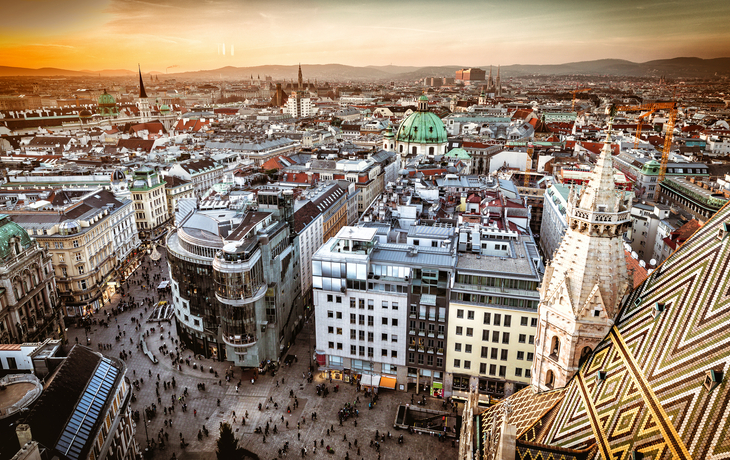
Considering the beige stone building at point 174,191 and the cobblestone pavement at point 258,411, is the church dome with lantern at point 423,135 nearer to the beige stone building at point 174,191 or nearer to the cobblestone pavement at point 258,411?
the beige stone building at point 174,191

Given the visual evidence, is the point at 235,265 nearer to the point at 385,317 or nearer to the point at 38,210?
the point at 385,317

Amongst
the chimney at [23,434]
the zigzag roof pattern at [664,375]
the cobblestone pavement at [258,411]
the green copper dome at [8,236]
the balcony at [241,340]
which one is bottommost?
the cobblestone pavement at [258,411]

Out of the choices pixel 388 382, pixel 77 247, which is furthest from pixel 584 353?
pixel 77 247

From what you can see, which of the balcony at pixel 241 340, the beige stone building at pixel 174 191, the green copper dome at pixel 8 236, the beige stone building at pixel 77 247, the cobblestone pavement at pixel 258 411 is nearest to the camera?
the cobblestone pavement at pixel 258 411

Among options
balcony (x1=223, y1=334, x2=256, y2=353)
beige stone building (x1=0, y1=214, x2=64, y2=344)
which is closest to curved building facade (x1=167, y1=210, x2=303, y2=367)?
balcony (x1=223, y1=334, x2=256, y2=353)

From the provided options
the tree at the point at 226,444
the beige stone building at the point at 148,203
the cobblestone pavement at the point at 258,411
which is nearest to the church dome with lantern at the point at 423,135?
the beige stone building at the point at 148,203

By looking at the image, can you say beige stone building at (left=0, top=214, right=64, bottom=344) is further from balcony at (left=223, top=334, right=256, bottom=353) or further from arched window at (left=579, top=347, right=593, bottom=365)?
arched window at (left=579, top=347, right=593, bottom=365)
